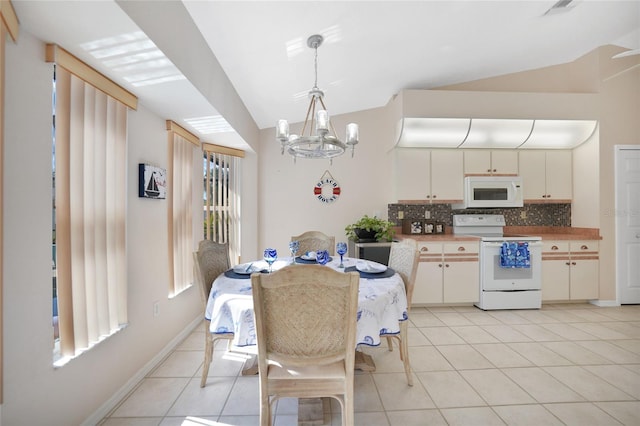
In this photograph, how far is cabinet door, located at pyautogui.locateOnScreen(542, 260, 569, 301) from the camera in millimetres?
3727

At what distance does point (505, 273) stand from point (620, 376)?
5.01ft

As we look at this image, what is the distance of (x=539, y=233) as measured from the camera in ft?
13.7

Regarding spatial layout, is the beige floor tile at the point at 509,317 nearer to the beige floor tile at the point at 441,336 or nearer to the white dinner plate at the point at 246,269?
the beige floor tile at the point at 441,336

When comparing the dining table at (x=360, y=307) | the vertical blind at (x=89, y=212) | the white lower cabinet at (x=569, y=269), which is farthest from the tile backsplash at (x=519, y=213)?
the vertical blind at (x=89, y=212)

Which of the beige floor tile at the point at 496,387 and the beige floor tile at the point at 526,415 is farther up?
the beige floor tile at the point at 496,387

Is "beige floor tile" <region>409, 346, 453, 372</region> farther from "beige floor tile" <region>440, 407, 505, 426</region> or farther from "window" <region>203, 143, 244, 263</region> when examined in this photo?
"window" <region>203, 143, 244, 263</region>

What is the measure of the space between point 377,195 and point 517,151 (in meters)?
1.98

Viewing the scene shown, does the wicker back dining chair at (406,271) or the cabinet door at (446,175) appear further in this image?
the cabinet door at (446,175)

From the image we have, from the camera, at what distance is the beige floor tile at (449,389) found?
1.88 m

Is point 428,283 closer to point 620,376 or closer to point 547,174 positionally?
point 620,376

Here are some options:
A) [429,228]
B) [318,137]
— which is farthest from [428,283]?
[318,137]

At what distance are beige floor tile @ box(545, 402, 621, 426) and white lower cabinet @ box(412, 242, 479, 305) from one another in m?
1.84

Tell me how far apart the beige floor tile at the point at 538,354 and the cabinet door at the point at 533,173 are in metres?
2.13

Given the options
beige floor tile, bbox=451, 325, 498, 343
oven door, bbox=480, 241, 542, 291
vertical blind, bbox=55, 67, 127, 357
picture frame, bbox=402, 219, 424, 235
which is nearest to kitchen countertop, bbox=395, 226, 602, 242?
picture frame, bbox=402, 219, 424, 235
